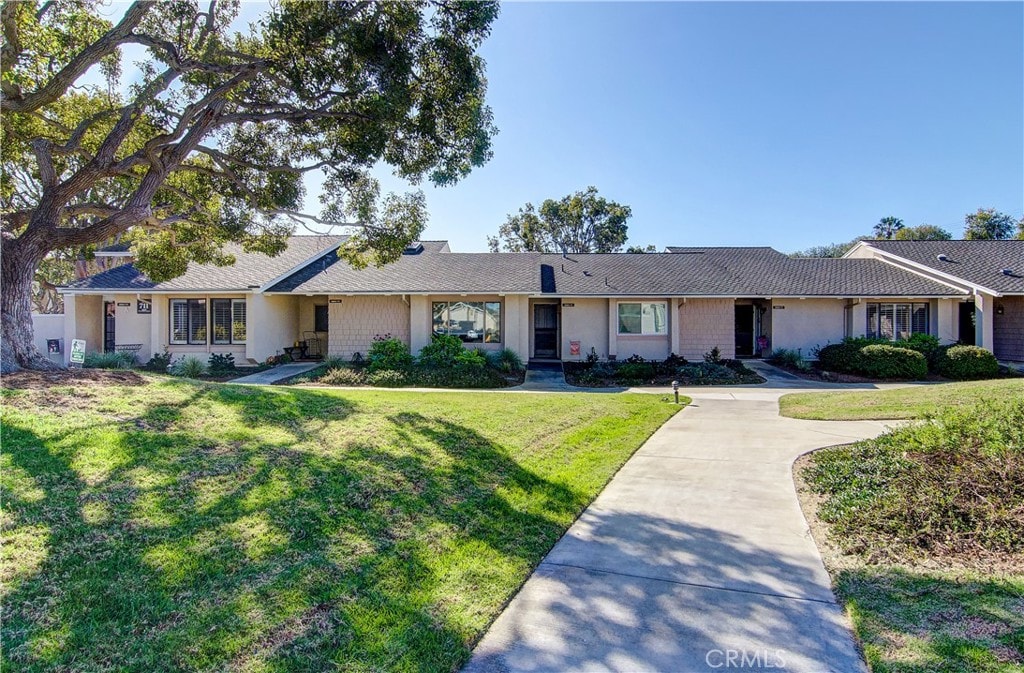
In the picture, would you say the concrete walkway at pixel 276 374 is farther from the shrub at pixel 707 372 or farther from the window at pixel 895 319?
the window at pixel 895 319

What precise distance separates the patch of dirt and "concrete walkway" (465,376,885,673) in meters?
6.50

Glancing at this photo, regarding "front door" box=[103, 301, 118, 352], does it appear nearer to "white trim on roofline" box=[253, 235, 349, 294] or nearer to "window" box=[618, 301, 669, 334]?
"white trim on roofline" box=[253, 235, 349, 294]

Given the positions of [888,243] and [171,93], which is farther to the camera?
[888,243]

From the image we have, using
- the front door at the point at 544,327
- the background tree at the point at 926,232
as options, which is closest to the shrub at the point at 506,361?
the front door at the point at 544,327

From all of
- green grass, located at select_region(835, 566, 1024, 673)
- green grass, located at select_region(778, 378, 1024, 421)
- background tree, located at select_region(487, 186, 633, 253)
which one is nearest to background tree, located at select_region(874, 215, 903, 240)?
background tree, located at select_region(487, 186, 633, 253)

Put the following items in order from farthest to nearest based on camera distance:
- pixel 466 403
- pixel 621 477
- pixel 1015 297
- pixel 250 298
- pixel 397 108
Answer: pixel 1015 297
pixel 250 298
pixel 466 403
pixel 397 108
pixel 621 477

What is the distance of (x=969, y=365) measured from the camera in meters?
15.3

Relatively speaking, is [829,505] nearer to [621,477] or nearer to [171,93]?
[621,477]

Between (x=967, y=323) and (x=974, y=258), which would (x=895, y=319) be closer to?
(x=967, y=323)

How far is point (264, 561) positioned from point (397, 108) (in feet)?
25.5

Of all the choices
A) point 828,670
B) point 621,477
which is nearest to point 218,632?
point 828,670

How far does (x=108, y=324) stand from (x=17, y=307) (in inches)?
526

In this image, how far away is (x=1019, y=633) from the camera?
9.34 ft

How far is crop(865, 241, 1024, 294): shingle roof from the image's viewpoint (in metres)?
18.2
